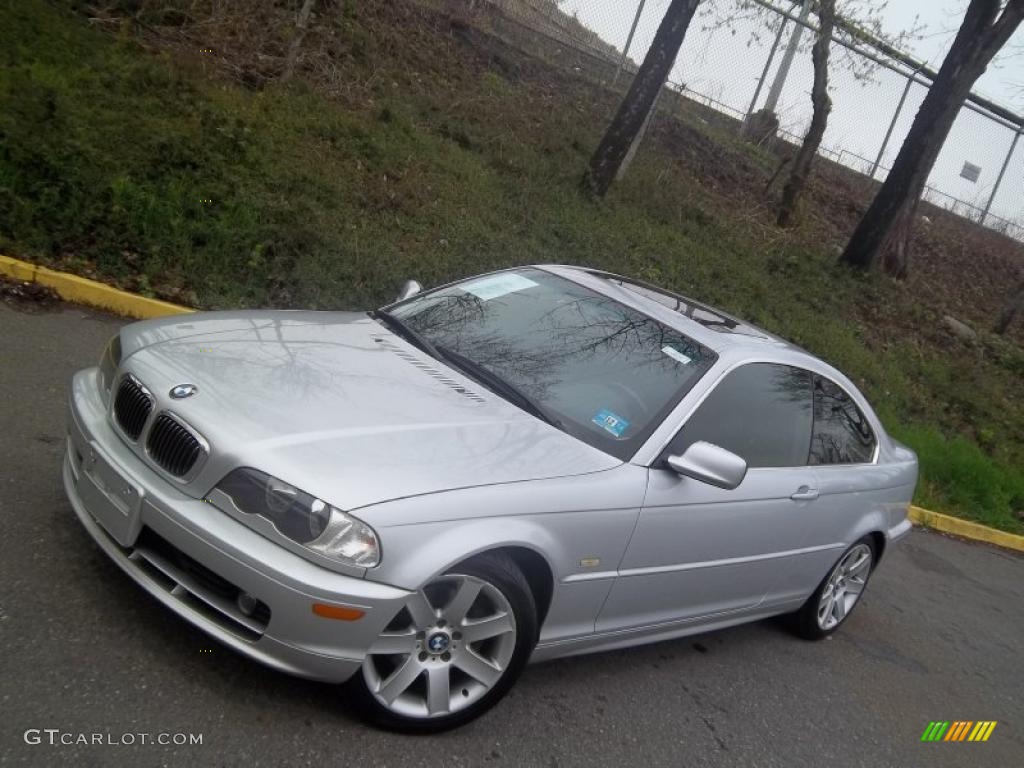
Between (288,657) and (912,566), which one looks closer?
(288,657)

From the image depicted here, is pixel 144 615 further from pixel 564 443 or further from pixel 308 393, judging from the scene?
pixel 564 443

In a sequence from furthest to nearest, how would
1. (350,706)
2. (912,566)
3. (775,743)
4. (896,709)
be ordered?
(912,566) → (896,709) → (775,743) → (350,706)

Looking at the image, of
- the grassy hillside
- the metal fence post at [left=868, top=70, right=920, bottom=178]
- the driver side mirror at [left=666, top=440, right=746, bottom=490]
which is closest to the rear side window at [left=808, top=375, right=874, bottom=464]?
the driver side mirror at [left=666, top=440, right=746, bottom=490]

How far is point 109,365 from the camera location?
3.70m

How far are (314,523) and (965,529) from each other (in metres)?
8.12

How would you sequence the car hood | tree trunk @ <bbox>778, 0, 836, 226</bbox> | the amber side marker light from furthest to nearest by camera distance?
tree trunk @ <bbox>778, 0, 836, 226</bbox> < the car hood < the amber side marker light

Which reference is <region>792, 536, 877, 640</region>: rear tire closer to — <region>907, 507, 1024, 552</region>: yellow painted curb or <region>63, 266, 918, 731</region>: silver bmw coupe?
<region>63, 266, 918, 731</region>: silver bmw coupe

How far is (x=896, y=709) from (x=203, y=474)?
12.3ft

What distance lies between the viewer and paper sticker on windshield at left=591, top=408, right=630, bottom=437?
12.7 ft

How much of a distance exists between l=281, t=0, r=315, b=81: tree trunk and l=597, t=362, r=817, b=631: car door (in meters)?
7.85

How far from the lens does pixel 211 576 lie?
302cm

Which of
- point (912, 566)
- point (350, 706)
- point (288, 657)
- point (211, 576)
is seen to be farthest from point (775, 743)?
point (912, 566)

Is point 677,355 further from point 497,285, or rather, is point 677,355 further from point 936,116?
point 936,116

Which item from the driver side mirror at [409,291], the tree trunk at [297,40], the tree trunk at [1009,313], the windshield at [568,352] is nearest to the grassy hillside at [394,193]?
the tree trunk at [297,40]
